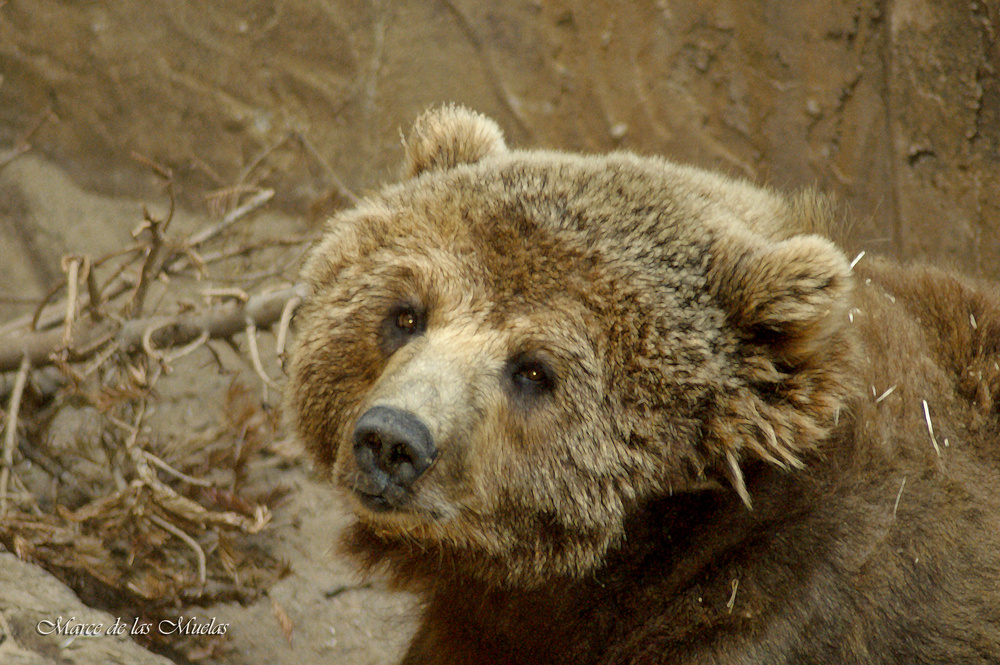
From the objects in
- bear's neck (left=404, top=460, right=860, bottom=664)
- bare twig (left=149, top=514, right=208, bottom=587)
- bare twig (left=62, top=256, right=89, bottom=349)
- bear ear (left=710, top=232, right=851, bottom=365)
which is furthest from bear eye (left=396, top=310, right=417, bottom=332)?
bare twig (left=62, top=256, right=89, bottom=349)

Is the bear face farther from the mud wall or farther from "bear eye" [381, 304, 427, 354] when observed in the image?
the mud wall

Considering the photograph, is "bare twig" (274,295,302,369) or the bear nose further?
"bare twig" (274,295,302,369)

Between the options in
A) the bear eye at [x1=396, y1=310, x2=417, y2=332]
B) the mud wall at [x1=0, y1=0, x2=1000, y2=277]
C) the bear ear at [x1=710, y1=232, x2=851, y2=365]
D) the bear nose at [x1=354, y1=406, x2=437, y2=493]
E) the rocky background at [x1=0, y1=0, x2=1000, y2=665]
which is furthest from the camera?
the mud wall at [x1=0, y1=0, x2=1000, y2=277]

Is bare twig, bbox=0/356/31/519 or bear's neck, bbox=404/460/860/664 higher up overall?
bear's neck, bbox=404/460/860/664

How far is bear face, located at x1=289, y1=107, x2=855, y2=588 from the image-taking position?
2.80 m

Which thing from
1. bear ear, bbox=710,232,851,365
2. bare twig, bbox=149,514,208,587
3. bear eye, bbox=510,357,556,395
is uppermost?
bear ear, bbox=710,232,851,365

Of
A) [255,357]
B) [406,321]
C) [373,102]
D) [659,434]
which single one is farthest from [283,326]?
[373,102]

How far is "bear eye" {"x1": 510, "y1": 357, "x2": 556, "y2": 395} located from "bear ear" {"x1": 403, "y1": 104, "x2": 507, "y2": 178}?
1.07 metres

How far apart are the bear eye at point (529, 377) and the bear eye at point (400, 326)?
381 millimetres

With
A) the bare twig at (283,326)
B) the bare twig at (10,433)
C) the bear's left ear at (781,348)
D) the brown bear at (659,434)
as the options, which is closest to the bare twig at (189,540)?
the bare twig at (10,433)

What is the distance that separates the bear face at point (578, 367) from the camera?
280cm

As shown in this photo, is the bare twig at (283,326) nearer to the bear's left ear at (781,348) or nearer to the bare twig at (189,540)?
the bare twig at (189,540)

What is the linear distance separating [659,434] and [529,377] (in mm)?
470

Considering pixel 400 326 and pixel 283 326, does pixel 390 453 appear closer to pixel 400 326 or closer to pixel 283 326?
pixel 400 326
